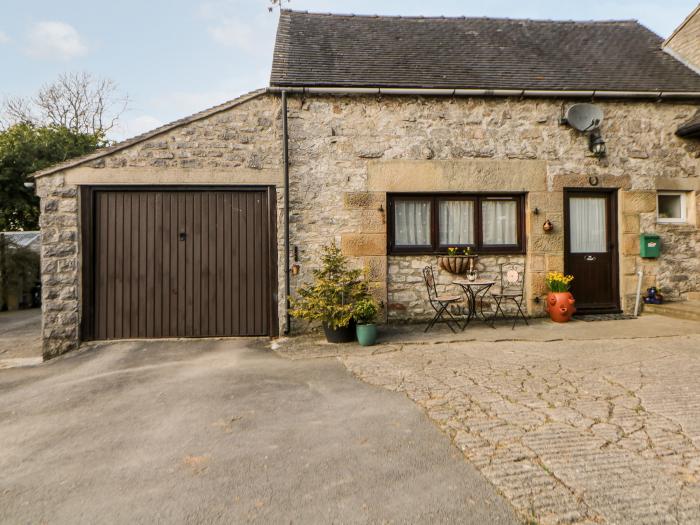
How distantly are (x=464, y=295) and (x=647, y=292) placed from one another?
318cm

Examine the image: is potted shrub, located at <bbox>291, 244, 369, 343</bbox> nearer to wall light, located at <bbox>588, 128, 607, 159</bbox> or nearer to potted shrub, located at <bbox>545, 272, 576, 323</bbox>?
potted shrub, located at <bbox>545, 272, 576, 323</bbox>

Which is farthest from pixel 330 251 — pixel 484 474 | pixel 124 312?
pixel 484 474

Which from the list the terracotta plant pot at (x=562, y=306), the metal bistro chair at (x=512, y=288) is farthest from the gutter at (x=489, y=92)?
the terracotta plant pot at (x=562, y=306)

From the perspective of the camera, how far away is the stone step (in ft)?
20.9

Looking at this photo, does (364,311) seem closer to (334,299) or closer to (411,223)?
(334,299)

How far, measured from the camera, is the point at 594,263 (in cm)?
723

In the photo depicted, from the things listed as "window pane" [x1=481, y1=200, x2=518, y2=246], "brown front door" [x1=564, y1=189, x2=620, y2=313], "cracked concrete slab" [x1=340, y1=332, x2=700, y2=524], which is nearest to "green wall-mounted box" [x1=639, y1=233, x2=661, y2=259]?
"brown front door" [x1=564, y1=189, x2=620, y2=313]

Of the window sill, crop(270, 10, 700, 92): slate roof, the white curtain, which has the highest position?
crop(270, 10, 700, 92): slate roof

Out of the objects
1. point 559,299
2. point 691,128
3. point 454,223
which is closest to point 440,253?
point 454,223

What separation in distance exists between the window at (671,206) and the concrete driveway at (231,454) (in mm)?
6604

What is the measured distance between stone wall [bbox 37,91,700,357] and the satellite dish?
159 millimetres

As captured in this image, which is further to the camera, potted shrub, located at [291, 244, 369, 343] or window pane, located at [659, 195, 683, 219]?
window pane, located at [659, 195, 683, 219]

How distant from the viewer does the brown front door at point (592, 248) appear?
7.18m

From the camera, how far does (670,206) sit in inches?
292
